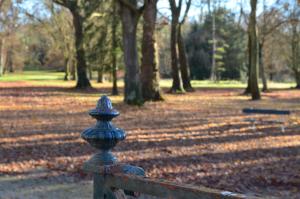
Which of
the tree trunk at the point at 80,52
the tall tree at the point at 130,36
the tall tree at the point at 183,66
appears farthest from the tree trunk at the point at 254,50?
the tree trunk at the point at 80,52

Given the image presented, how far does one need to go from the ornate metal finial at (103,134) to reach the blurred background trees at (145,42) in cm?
1891

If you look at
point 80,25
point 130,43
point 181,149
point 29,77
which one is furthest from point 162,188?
point 29,77

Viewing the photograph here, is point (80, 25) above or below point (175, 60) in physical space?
above

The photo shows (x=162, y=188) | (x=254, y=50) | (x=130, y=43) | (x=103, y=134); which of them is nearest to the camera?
(x=162, y=188)

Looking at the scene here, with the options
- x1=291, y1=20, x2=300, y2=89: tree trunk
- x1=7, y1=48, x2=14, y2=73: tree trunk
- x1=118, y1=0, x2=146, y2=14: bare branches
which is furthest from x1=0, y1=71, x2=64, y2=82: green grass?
x1=118, y1=0, x2=146, y2=14: bare branches

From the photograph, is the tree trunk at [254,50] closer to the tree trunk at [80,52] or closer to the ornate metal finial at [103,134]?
the tree trunk at [80,52]

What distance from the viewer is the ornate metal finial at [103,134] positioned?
321 centimetres

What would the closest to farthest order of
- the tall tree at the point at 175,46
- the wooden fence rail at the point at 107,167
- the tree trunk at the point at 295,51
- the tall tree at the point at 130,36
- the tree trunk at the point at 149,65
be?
the wooden fence rail at the point at 107,167 → the tall tree at the point at 130,36 → the tree trunk at the point at 149,65 → the tall tree at the point at 175,46 → the tree trunk at the point at 295,51

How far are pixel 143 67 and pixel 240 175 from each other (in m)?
17.4

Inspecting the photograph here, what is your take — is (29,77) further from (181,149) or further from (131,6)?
(181,149)

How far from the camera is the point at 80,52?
39.0 m

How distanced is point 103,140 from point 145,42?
23413 millimetres

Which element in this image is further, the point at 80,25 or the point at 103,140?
the point at 80,25

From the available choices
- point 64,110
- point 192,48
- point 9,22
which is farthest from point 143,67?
point 192,48
